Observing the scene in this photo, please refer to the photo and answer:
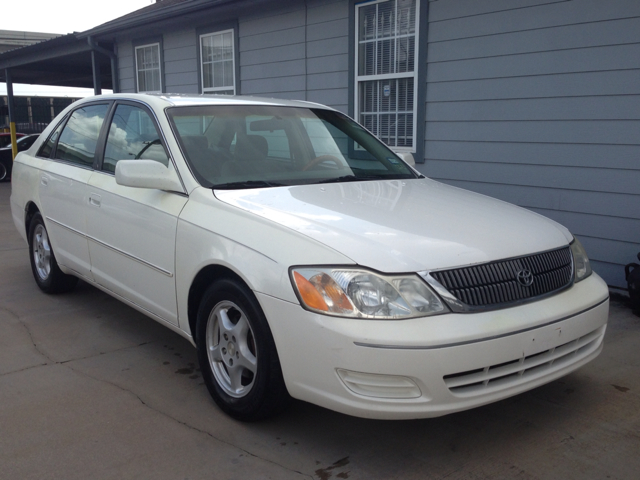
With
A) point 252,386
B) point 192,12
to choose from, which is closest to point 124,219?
point 252,386

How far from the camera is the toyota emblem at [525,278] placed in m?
2.81

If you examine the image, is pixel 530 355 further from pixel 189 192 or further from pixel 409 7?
pixel 409 7

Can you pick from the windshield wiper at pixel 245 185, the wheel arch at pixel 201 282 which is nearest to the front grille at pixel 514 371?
the wheel arch at pixel 201 282

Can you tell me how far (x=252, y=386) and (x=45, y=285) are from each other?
3.16m

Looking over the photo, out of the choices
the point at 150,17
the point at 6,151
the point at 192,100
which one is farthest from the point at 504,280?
the point at 6,151

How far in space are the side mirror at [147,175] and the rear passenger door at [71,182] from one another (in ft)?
3.39

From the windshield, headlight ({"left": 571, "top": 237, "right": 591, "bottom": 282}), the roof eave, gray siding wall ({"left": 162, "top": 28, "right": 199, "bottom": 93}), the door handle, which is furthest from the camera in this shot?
gray siding wall ({"left": 162, "top": 28, "right": 199, "bottom": 93})

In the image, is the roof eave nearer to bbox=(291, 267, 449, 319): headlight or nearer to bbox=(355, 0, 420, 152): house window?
bbox=(355, 0, 420, 152): house window

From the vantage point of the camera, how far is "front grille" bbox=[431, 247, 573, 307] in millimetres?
2641

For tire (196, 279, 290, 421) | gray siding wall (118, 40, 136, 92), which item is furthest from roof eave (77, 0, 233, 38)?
tire (196, 279, 290, 421)

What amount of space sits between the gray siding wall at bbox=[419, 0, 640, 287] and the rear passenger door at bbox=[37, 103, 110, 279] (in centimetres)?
362

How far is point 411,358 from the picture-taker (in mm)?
2459

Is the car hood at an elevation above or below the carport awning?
below

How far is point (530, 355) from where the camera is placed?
271cm
